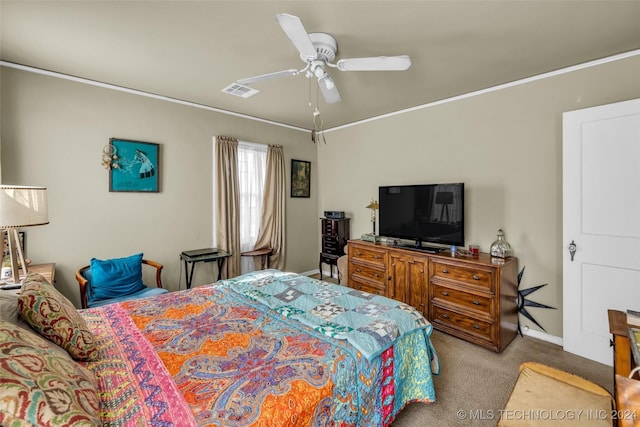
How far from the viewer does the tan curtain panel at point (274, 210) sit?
4508 millimetres

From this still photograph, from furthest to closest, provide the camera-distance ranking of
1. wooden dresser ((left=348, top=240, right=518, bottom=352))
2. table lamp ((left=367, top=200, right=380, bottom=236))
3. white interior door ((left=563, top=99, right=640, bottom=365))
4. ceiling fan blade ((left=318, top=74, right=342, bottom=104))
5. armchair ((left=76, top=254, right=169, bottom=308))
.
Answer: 1. table lamp ((left=367, top=200, right=380, bottom=236))
2. wooden dresser ((left=348, top=240, right=518, bottom=352))
3. armchair ((left=76, top=254, right=169, bottom=308))
4. white interior door ((left=563, top=99, right=640, bottom=365))
5. ceiling fan blade ((left=318, top=74, right=342, bottom=104))

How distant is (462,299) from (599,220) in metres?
1.35

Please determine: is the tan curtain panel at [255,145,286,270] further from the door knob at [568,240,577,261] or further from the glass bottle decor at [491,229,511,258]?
the door knob at [568,240,577,261]

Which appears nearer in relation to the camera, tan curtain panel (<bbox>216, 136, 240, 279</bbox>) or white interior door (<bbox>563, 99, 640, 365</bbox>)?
white interior door (<bbox>563, 99, 640, 365</bbox>)

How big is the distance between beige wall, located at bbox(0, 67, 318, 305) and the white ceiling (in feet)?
0.94

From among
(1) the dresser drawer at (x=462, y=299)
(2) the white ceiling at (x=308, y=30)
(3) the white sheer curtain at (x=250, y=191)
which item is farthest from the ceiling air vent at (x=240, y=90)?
(1) the dresser drawer at (x=462, y=299)

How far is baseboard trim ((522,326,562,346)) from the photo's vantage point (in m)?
2.82

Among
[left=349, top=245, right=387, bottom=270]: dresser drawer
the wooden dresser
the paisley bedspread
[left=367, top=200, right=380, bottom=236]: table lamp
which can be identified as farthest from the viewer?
[left=367, top=200, right=380, bottom=236]: table lamp

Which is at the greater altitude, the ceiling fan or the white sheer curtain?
the ceiling fan

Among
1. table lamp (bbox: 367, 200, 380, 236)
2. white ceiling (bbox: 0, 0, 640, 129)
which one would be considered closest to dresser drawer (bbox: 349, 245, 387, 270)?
table lamp (bbox: 367, 200, 380, 236)

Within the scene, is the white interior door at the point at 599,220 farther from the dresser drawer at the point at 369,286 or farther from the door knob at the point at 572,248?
the dresser drawer at the point at 369,286

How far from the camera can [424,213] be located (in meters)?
3.39

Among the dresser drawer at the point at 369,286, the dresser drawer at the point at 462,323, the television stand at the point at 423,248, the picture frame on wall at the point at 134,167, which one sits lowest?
the dresser drawer at the point at 462,323

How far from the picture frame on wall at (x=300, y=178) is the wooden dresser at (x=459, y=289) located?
6.38 ft
